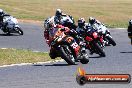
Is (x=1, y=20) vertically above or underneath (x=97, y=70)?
underneath

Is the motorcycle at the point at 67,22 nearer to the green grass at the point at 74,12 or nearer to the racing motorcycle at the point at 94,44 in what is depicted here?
the racing motorcycle at the point at 94,44

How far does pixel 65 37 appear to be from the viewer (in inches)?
804

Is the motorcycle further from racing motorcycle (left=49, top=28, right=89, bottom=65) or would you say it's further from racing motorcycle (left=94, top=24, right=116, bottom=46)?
racing motorcycle (left=49, top=28, right=89, bottom=65)

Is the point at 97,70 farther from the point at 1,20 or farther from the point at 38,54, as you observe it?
the point at 1,20

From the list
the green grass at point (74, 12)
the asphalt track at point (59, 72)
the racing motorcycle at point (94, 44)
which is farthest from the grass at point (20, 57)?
the green grass at point (74, 12)

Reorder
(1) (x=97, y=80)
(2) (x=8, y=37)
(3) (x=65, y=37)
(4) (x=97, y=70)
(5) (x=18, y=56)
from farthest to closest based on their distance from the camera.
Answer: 1. (2) (x=8, y=37)
2. (5) (x=18, y=56)
3. (3) (x=65, y=37)
4. (4) (x=97, y=70)
5. (1) (x=97, y=80)

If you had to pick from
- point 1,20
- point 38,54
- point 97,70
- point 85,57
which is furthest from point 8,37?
point 97,70

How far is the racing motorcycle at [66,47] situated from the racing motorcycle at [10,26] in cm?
1593

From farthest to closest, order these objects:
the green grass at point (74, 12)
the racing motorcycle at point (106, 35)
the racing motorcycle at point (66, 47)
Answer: the green grass at point (74, 12), the racing motorcycle at point (106, 35), the racing motorcycle at point (66, 47)

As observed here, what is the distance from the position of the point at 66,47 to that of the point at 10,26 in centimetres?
1697

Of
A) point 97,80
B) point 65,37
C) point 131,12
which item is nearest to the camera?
point 97,80

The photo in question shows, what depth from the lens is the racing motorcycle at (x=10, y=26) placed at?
3656 cm

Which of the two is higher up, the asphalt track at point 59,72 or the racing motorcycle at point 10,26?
the asphalt track at point 59,72

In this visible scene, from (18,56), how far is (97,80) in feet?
39.8
